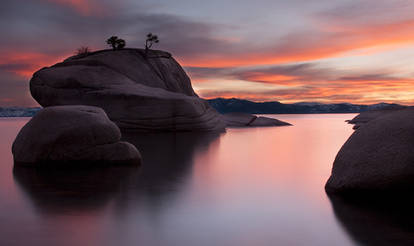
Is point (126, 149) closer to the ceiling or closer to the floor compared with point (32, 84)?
closer to the floor

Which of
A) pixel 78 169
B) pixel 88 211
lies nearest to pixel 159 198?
pixel 88 211

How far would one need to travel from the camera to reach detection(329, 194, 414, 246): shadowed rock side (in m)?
3.14

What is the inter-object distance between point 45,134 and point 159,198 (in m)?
3.70

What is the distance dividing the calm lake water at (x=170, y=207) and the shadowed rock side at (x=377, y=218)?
80mm

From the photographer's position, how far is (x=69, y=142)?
7.32 meters

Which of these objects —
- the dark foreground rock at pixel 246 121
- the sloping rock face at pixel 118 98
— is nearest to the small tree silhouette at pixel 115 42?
the sloping rock face at pixel 118 98

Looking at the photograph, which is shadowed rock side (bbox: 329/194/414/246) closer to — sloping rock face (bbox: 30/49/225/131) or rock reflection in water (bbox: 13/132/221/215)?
rock reflection in water (bbox: 13/132/221/215)

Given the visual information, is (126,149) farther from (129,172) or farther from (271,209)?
(271,209)

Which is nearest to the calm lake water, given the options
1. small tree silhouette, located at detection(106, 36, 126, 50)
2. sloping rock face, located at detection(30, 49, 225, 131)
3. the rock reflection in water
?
the rock reflection in water

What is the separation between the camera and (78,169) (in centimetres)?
693

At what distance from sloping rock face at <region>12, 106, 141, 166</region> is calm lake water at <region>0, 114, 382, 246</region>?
49cm

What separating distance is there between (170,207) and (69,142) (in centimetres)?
388

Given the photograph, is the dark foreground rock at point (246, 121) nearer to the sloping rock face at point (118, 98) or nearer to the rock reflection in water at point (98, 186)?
the sloping rock face at point (118, 98)

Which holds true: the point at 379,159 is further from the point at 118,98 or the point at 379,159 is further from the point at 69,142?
the point at 118,98
